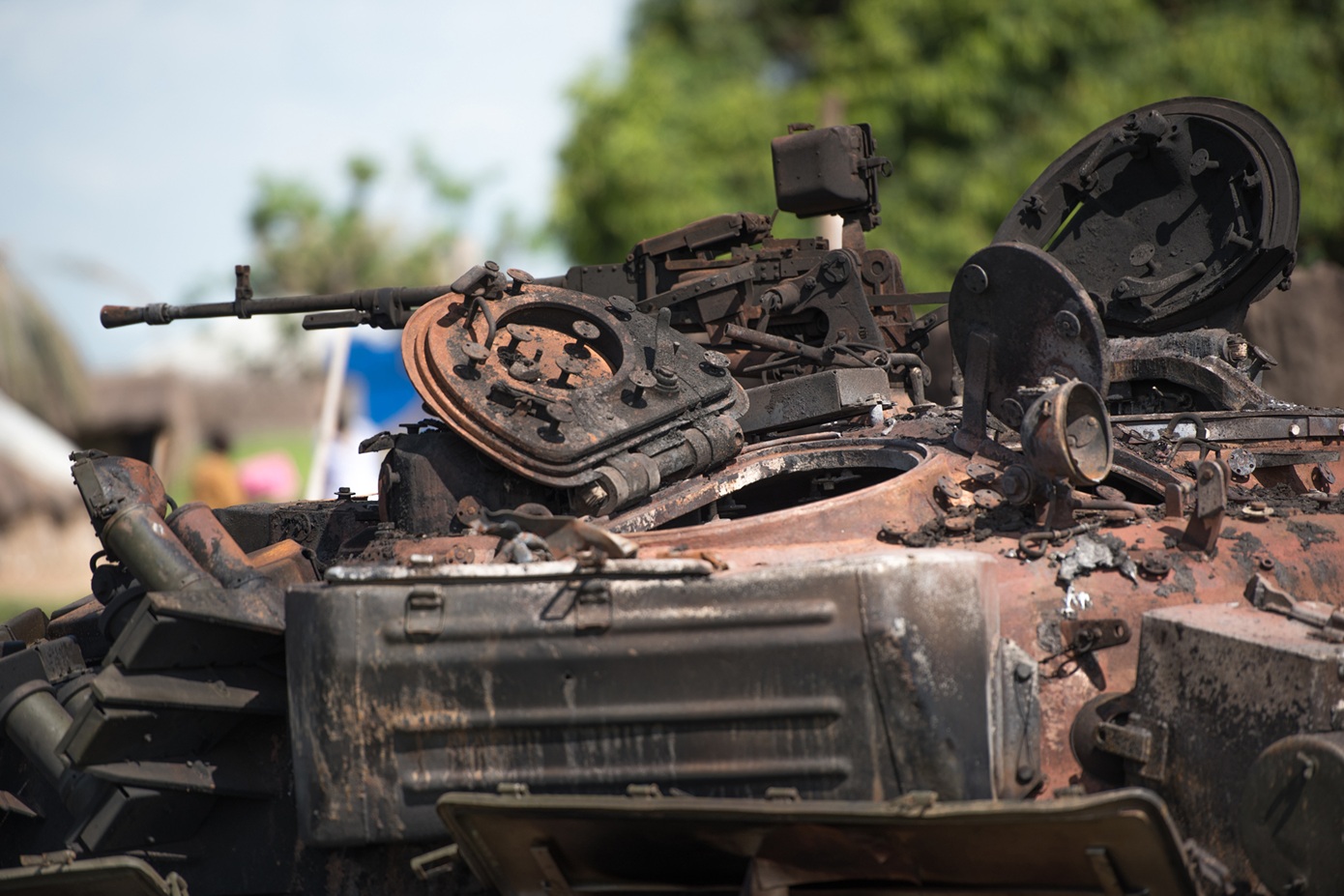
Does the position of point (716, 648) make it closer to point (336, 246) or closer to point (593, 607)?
point (593, 607)

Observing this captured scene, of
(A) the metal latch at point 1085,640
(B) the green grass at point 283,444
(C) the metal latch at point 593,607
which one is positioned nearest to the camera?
(C) the metal latch at point 593,607

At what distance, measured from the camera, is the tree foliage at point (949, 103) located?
17.1 metres

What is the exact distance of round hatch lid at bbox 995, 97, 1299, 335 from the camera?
5.80 m

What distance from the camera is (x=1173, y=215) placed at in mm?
6047

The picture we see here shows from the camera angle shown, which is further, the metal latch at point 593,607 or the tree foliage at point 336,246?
the tree foliage at point 336,246

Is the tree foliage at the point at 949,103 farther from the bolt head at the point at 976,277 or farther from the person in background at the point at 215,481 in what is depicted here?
the bolt head at the point at 976,277

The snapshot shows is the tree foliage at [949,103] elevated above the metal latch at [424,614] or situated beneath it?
elevated above

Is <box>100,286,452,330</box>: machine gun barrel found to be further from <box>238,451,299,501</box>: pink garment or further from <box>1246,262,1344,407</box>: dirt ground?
<box>238,451,299,501</box>: pink garment

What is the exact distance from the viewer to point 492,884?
3.81m

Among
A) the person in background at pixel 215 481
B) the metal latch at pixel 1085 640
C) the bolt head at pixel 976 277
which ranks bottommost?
the metal latch at pixel 1085 640

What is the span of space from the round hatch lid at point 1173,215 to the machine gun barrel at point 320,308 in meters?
2.78

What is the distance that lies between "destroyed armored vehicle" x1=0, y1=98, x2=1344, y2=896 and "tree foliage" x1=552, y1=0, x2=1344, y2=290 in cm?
1242

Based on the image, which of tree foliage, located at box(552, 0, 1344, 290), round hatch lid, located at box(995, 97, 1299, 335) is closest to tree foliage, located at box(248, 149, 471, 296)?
tree foliage, located at box(552, 0, 1344, 290)

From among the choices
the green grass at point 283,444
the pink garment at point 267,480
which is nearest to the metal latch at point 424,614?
the pink garment at point 267,480
